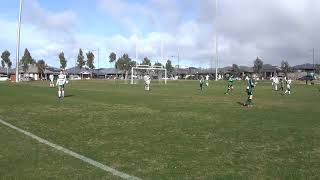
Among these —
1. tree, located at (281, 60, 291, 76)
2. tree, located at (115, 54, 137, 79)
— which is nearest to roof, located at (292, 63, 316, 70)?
tree, located at (281, 60, 291, 76)

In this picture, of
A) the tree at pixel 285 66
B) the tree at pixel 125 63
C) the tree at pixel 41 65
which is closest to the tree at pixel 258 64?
the tree at pixel 285 66

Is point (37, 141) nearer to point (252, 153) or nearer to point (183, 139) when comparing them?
point (183, 139)

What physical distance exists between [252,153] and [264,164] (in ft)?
3.88

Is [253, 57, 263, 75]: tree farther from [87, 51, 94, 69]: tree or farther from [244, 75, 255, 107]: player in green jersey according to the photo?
[244, 75, 255, 107]: player in green jersey

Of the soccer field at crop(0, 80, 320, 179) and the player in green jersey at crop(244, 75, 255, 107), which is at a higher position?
the player in green jersey at crop(244, 75, 255, 107)

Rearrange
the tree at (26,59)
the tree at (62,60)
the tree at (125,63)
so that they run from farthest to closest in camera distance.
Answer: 1. the tree at (62,60)
2. the tree at (125,63)
3. the tree at (26,59)

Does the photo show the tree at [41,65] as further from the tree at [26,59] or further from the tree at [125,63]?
the tree at [125,63]

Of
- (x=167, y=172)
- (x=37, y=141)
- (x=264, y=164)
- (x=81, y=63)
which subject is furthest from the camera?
(x=81, y=63)

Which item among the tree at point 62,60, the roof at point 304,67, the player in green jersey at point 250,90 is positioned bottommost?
the player in green jersey at point 250,90

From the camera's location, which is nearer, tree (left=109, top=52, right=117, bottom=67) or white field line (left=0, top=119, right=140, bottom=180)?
white field line (left=0, top=119, right=140, bottom=180)

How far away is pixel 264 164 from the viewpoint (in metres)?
10.4

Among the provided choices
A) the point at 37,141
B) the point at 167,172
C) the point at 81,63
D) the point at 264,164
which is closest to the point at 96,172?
the point at 167,172

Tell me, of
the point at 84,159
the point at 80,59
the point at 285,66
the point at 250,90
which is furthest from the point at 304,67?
the point at 84,159

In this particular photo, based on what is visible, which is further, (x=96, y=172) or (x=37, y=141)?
(x=37, y=141)
